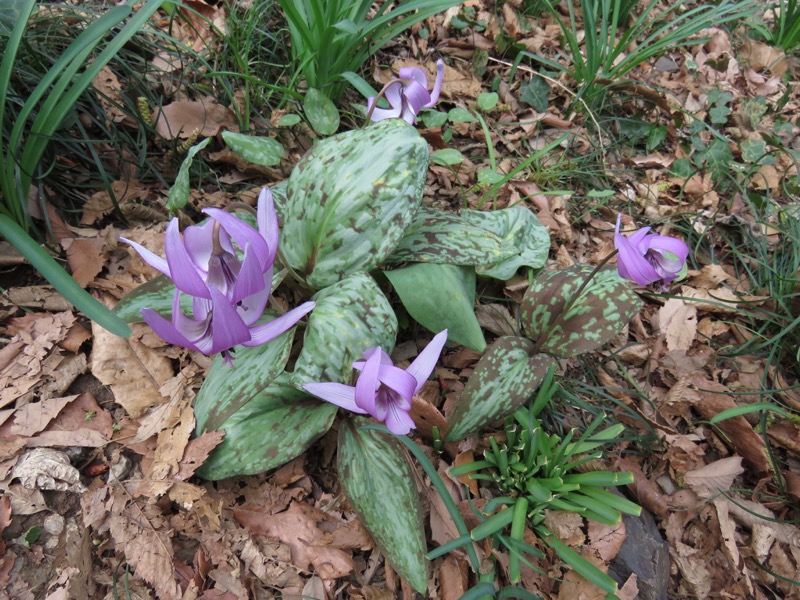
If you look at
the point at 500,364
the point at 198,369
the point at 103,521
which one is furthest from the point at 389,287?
the point at 103,521

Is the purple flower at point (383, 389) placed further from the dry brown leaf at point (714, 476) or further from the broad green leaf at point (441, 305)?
the dry brown leaf at point (714, 476)

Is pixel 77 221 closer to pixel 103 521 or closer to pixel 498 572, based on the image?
pixel 103 521

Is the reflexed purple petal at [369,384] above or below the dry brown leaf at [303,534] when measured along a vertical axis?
above

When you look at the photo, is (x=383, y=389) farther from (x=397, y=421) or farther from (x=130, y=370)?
(x=130, y=370)

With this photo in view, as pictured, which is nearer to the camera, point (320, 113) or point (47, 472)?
point (47, 472)

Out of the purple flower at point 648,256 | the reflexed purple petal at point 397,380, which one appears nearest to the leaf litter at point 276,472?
the reflexed purple petal at point 397,380

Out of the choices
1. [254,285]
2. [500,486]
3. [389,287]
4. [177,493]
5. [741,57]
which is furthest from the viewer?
[741,57]

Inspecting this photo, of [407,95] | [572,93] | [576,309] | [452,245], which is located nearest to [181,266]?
[452,245]
